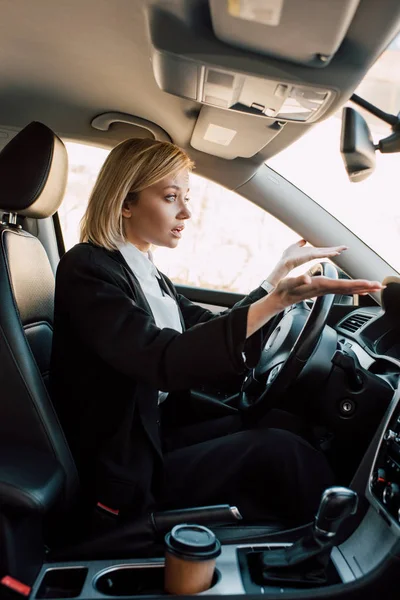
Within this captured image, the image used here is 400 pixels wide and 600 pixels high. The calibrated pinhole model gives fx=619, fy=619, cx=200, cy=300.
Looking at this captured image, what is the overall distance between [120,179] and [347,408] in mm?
829

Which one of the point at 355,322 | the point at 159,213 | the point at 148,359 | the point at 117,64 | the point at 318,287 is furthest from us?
the point at 355,322

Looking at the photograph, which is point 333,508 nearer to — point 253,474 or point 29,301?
point 253,474

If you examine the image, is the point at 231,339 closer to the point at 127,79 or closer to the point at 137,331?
the point at 137,331

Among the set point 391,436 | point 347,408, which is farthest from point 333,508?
point 347,408

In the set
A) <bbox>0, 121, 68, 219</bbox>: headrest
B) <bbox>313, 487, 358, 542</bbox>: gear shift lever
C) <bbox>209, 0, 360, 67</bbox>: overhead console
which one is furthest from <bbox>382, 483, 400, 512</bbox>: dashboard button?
<bbox>0, 121, 68, 219</bbox>: headrest

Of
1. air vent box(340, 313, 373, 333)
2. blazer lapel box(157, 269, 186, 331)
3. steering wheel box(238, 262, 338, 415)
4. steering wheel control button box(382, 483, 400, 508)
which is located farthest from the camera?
air vent box(340, 313, 373, 333)

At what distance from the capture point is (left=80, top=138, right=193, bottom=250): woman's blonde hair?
158cm

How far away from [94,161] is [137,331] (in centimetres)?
127

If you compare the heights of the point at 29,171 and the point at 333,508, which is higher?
the point at 29,171

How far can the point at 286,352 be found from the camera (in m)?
1.67

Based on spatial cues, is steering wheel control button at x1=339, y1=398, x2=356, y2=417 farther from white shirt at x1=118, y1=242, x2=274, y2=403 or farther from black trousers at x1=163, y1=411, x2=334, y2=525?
white shirt at x1=118, y1=242, x2=274, y2=403

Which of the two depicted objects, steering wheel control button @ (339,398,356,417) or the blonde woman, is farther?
steering wheel control button @ (339,398,356,417)

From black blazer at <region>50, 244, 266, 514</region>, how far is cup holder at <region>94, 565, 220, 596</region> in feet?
0.41

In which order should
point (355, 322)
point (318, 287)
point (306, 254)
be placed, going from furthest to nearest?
point (355, 322), point (306, 254), point (318, 287)
